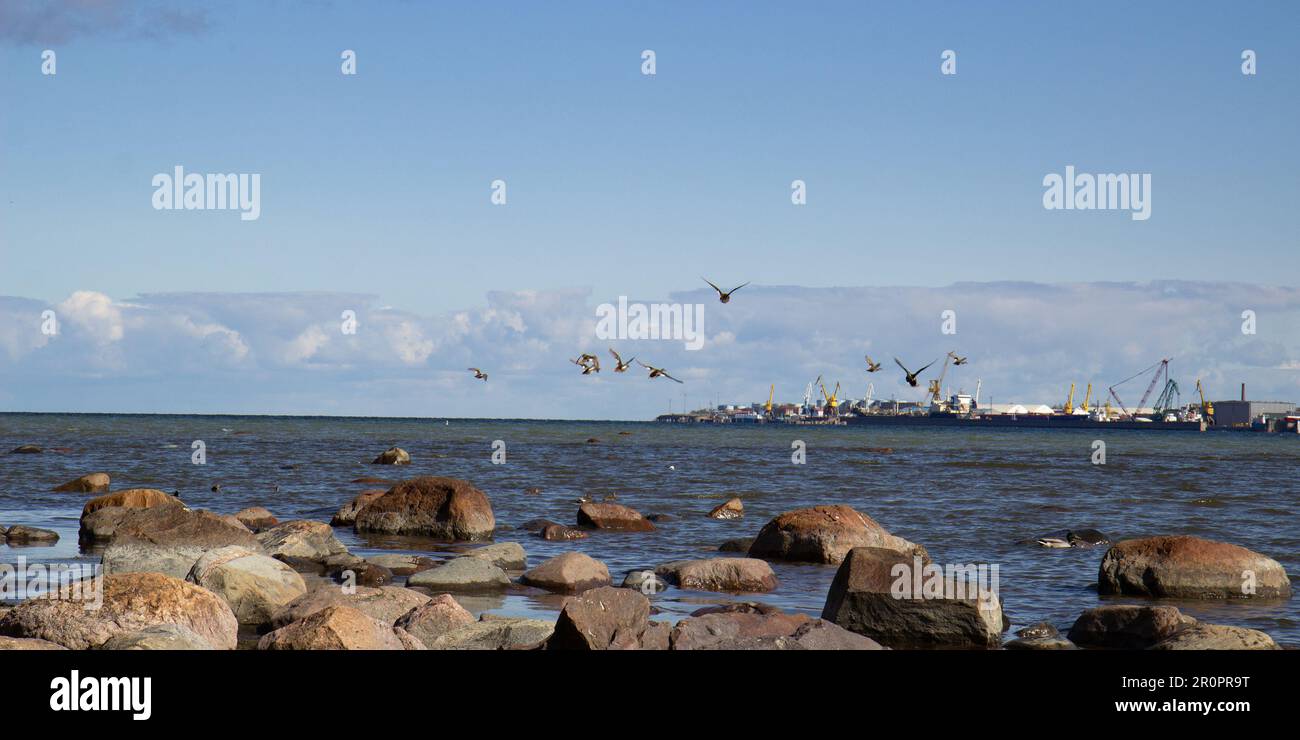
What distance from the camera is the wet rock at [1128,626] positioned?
14.3 meters

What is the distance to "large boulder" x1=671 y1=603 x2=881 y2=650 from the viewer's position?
476 inches

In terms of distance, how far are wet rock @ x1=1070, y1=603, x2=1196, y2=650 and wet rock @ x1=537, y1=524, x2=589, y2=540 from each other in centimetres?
1315

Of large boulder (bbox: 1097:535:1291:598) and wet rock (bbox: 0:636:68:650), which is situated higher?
wet rock (bbox: 0:636:68:650)

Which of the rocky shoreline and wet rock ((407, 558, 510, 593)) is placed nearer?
the rocky shoreline

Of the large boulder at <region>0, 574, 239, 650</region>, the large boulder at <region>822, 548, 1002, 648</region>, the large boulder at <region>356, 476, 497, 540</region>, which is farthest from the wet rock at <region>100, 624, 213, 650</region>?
the large boulder at <region>356, 476, 497, 540</region>

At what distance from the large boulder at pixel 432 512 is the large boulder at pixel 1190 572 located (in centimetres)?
1301

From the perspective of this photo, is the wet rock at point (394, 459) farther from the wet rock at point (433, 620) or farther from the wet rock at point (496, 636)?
the wet rock at point (496, 636)

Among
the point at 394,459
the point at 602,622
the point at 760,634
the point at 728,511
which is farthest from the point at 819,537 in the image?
the point at 394,459

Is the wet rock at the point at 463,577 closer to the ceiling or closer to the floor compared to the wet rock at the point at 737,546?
closer to the ceiling

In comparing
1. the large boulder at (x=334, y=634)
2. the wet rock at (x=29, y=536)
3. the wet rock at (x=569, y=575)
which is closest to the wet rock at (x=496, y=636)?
the large boulder at (x=334, y=634)

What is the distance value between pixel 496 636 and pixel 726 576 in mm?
6123

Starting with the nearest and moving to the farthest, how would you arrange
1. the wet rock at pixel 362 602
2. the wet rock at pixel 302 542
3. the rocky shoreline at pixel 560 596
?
the rocky shoreline at pixel 560 596
the wet rock at pixel 362 602
the wet rock at pixel 302 542

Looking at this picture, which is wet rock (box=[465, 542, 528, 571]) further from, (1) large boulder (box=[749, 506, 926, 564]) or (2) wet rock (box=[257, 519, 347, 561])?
(1) large boulder (box=[749, 506, 926, 564])
